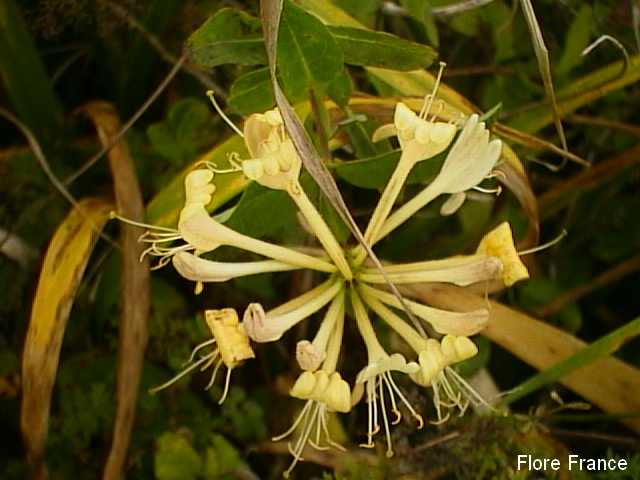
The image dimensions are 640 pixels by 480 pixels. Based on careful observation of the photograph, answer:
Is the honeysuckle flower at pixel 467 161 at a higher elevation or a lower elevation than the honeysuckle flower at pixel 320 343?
higher

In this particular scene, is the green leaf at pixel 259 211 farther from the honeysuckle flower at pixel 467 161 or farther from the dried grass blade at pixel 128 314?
the dried grass blade at pixel 128 314

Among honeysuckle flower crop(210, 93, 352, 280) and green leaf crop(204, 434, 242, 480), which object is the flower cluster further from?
green leaf crop(204, 434, 242, 480)

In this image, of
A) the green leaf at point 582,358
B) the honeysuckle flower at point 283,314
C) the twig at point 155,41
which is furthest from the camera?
the twig at point 155,41

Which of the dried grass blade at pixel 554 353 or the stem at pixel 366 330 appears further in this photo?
the dried grass blade at pixel 554 353

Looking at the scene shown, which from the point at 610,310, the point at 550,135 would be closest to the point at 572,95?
the point at 550,135

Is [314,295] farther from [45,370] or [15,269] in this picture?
[15,269]

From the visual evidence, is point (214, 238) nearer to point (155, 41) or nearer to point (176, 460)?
point (176, 460)

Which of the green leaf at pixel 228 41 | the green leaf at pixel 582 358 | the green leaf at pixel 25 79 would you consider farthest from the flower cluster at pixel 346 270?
the green leaf at pixel 25 79
